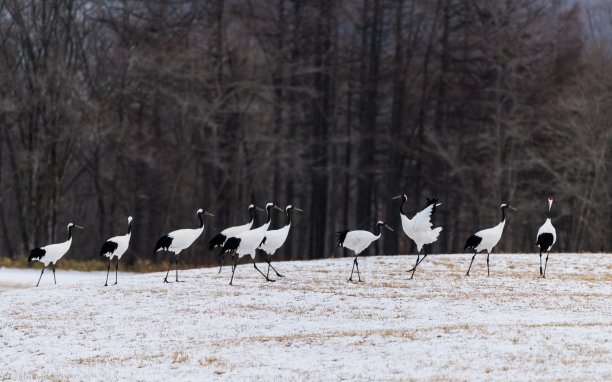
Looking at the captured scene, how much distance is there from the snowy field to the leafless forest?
16717 mm

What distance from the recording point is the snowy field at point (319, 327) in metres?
13.1

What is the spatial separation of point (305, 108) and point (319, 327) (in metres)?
37.4

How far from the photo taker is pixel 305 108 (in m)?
53.3

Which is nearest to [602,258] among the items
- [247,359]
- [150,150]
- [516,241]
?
[247,359]

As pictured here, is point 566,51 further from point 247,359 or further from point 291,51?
point 247,359

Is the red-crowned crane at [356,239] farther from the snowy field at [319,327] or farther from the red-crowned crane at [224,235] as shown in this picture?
the red-crowned crane at [224,235]

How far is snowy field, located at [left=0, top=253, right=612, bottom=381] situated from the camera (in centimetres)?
1314

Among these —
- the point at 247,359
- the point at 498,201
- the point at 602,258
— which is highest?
the point at 498,201

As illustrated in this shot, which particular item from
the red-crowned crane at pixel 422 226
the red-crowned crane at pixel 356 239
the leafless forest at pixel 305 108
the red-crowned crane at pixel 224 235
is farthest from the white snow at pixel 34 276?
the red-crowned crane at pixel 422 226

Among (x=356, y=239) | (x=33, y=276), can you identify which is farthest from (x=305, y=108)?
(x=356, y=239)

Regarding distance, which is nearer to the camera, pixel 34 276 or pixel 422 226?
pixel 422 226

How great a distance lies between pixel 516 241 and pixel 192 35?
88.2ft

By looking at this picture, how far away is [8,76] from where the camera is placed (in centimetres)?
4031

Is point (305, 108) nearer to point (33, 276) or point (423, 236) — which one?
point (33, 276)
